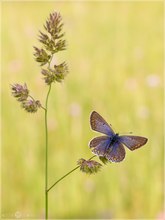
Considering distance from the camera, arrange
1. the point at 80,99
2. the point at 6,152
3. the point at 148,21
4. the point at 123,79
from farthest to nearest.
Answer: the point at 148,21, the point at 123,79, the point at 80,99, the point at 6,152

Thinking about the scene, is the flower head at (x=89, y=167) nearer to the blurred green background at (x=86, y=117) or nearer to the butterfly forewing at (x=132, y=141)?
the butterfly forewing at (x=132, y=141)

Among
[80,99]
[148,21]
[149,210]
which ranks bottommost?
[149,210]

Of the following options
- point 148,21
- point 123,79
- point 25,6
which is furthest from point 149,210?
point 25,6

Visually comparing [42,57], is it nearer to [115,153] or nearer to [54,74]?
[54,74]

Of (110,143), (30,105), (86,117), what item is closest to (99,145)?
(110,143)

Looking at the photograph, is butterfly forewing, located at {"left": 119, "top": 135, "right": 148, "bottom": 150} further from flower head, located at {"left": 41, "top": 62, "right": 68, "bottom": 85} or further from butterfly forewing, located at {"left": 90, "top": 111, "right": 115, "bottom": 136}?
flower head, located at {"left": 41, "top": 62, "right": 68, "bottom": 85}

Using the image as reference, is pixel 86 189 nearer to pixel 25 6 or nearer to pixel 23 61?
pixel 23 61

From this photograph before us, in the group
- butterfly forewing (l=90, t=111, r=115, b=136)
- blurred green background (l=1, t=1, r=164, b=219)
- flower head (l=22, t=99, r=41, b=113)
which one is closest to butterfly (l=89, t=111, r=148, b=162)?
butterfly forewing (l=90, t=111, r=115, b=136)
